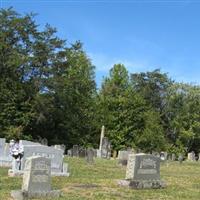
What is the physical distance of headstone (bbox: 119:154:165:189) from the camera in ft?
56.2

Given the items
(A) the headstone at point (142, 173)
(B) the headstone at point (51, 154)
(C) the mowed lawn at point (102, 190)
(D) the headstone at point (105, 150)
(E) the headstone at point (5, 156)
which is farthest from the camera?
(D) the headstone at point (105, 150)

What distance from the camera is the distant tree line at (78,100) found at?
50844 millimetres

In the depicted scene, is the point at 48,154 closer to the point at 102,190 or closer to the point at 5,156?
the point at 102,190

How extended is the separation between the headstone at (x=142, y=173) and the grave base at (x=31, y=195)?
11.3 feet

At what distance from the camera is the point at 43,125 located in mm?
53938

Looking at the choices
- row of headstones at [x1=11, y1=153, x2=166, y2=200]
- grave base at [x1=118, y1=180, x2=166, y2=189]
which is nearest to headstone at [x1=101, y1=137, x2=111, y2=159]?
row of headstones at [x1=11, y1=153, x2=166, y2=200]

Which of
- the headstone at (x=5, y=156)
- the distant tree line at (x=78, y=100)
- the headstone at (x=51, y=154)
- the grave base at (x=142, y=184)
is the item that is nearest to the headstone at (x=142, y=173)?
the grave base at (x=142, y=184)

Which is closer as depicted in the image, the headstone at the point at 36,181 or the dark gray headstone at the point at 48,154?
the headstone at the point at 36,181

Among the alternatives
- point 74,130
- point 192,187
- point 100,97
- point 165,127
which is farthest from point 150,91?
point 192,187

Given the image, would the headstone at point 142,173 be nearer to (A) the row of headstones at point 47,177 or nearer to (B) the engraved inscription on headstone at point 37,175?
(A) the row of headstones at point 47,177

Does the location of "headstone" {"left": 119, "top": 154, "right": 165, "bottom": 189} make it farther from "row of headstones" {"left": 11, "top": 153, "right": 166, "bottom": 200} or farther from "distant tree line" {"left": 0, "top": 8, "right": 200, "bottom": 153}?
"distant tree line" {"left": 0, "top": 8, "right": 200, "bottom": 153}

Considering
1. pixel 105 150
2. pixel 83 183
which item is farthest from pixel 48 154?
pixel 105 150

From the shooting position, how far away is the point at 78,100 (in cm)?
5784

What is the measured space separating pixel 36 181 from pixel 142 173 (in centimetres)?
461
